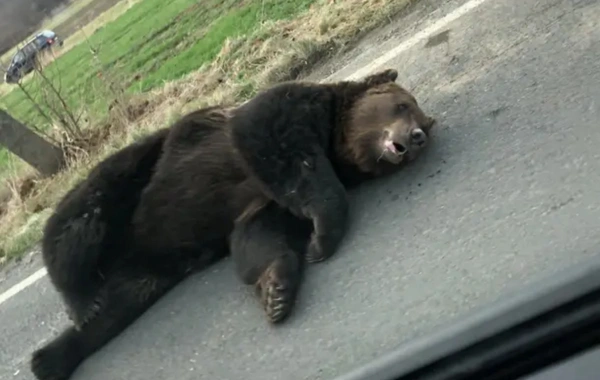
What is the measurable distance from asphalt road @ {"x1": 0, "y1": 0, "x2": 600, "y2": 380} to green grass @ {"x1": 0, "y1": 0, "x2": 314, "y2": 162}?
17.5 feet

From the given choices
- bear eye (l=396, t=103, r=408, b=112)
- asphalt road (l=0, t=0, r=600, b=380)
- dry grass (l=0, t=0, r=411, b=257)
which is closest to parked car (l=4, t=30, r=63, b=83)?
dry grass (l=0, t=0, r=411, b=257)

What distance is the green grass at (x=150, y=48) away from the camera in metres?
11.5

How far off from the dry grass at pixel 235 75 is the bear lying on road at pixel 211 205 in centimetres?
284

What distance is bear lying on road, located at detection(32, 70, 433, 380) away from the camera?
14.5 ft

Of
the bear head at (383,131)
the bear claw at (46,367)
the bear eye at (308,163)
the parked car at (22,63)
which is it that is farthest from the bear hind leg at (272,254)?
the parked car at (22,63)

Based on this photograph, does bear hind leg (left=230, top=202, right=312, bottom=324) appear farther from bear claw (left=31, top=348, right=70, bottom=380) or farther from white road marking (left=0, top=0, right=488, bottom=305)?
white road marking (left=0, top=0, right=488, bottom=305)

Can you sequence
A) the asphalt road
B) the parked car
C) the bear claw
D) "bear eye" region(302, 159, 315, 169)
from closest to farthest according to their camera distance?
1. the asphalt road
2. "bear eye" region(302, 159, 315, 169)
3. the bear claw
4. the parked car

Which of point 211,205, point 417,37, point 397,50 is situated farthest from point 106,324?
point 417,37

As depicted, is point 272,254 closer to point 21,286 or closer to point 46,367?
point 46,367

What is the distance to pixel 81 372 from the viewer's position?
4.78 metres

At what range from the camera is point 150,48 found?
1723cm

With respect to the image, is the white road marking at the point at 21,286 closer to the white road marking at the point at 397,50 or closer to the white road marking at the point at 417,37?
the white road marking at the point at 397,50

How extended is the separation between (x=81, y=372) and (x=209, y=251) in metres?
0.94

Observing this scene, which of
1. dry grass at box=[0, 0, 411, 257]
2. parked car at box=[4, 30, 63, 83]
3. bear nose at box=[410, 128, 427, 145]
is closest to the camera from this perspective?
bear nose at box=[410, 128, 427, 145]
